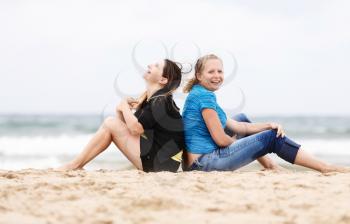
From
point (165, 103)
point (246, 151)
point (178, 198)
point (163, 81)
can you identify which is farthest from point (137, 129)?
point (178, 198)

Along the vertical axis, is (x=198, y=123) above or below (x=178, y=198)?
above

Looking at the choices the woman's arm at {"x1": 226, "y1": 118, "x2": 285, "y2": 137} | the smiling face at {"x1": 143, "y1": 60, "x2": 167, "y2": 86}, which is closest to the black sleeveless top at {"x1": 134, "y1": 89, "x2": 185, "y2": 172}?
the smiling face at {"x1": 143, "y1": 60, "x2": 167, "y2": 86}

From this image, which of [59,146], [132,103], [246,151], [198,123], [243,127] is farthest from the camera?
[59,146]

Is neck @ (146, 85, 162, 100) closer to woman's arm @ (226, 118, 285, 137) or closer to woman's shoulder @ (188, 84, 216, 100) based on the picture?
woman's shoulder @ (188, 84, 216, 100)

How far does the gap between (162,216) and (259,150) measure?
1.69 m

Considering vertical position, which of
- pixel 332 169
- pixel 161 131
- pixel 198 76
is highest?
pixel 198 76

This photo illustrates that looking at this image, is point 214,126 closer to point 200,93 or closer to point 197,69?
point 200,93

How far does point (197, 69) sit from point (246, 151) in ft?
2.65

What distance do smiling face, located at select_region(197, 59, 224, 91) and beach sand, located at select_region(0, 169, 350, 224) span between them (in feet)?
2.51

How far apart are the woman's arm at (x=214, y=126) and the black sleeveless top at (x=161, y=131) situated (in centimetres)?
28

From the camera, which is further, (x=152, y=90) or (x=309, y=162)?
(x=152, y=90)

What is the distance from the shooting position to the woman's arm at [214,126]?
4.27 metres

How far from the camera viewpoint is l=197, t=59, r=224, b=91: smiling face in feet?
14.5

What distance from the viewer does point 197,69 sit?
4.50m
